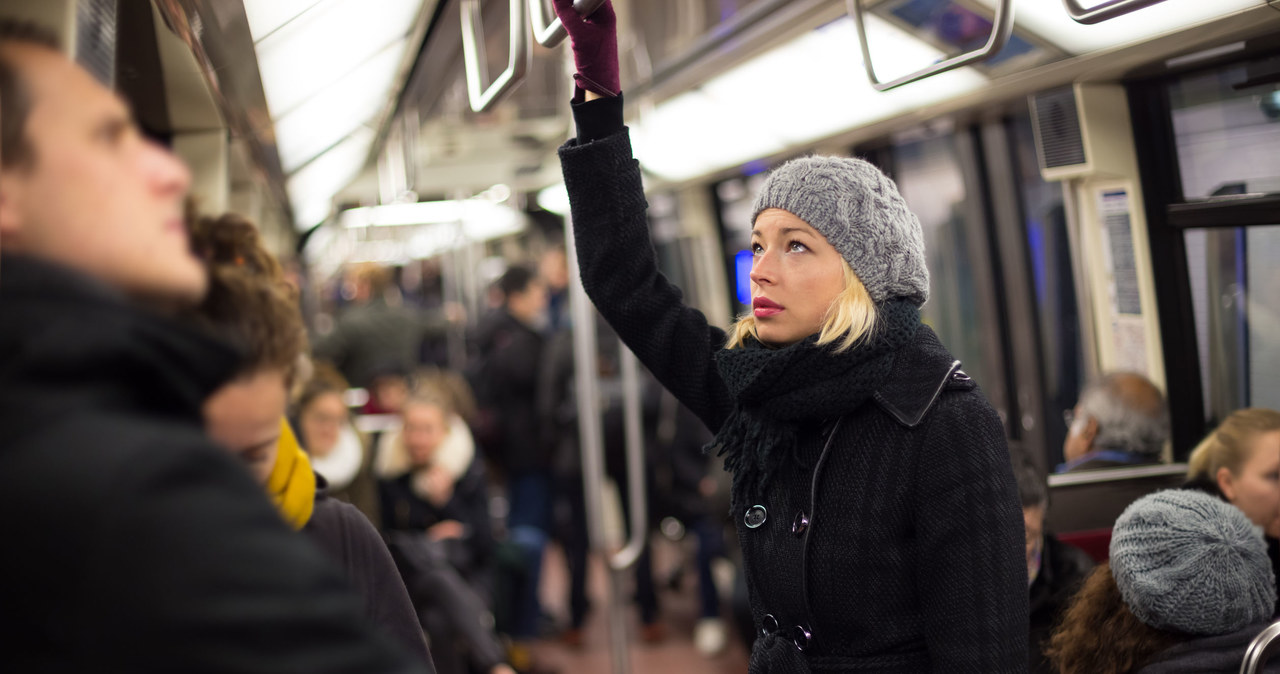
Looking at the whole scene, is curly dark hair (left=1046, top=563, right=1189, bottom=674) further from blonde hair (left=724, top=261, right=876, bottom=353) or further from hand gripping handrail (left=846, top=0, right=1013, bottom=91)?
hand gripping handrail (left=846, top=0, right=1013, bottom=91)

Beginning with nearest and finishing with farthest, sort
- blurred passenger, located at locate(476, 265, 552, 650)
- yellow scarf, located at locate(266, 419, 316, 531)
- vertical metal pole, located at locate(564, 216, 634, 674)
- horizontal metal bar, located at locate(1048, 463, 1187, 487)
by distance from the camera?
1. yellow scarf, located at locate(266, 419, 316, 531)
2. horizontal metal bar, located at locate(1048, 463, 1187, 487)
3. vertical metal pole, located at locate(564, 216, 634, 674)
4. blurred passenger, located at locate(476, 265, 552, 650)

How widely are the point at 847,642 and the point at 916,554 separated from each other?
0.58 feet

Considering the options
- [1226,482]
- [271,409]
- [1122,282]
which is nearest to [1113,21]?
[1122,282]

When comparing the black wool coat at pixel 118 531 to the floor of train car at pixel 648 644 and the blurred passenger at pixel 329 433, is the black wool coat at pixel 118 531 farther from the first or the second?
the floor of train car at pixel 648 644

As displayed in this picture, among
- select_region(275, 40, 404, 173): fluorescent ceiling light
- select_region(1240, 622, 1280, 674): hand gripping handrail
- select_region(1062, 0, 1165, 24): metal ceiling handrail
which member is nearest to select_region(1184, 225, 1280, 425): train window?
select_region(1240, 622, 1280, 674): hand gripping handrail

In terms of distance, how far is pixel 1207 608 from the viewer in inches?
72.5

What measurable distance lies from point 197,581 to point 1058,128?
2896mm

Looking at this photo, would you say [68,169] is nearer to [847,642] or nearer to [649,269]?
[649,269]

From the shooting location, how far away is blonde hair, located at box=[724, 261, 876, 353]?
158cm

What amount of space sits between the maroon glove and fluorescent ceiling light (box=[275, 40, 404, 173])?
182 centimetres

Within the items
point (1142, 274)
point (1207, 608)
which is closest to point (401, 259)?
point (1142, 274)

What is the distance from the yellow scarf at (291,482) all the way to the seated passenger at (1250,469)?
6.26 ft

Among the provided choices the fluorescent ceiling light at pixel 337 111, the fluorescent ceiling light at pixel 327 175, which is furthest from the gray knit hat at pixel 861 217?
the fluorescent ceiling light at pixel 327 175

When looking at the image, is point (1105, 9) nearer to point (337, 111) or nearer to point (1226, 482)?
point (1226, 482)
